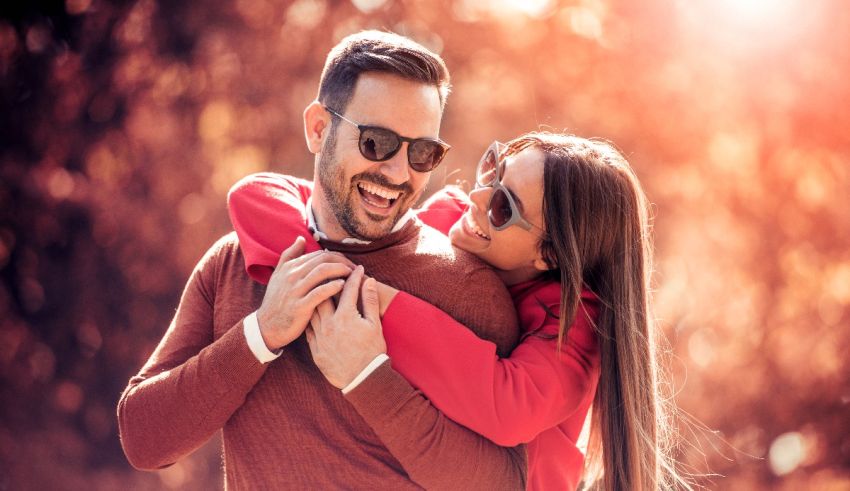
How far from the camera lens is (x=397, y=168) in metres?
2.39

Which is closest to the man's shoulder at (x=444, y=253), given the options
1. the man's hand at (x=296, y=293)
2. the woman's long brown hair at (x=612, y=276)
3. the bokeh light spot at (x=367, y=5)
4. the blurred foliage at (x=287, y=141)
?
the woman's long brown hair at (x=612, y=276)

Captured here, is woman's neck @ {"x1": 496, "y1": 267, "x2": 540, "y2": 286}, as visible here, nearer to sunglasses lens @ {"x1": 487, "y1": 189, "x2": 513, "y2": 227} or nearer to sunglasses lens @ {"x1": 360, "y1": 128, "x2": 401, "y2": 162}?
sunglasses lens @ {"x1": 487, "y1": 189, "x2": 513, "y2": 227}

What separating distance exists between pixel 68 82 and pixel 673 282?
125 inches

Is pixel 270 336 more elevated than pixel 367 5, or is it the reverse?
pixel 367 5

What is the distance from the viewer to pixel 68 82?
13.5 feet

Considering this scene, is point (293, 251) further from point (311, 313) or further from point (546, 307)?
point (546, 307)

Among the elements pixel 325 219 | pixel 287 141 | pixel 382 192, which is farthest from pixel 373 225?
pixel 287 141

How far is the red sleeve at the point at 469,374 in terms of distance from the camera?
7.13ft

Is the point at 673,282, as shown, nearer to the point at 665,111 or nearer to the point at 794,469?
the point at 665,111

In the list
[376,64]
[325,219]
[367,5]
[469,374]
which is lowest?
[469,374]

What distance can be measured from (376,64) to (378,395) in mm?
949

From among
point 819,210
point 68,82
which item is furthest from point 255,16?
point 819,210

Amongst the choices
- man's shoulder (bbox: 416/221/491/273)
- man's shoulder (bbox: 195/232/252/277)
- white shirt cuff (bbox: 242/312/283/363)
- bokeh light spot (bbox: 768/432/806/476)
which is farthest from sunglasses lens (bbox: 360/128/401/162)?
bokeh light spot (bbox: 768/432/806/476)

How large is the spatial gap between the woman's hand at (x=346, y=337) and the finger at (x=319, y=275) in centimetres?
4
